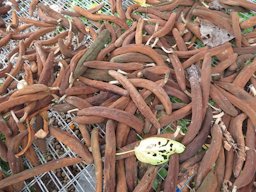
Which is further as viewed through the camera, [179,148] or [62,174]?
[62,174]

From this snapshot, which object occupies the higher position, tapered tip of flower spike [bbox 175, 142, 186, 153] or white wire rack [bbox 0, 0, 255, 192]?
tapered tip of flower spike [bbox 175, 142, 186, 153]

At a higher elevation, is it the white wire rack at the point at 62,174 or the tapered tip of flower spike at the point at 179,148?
the tapered tip of flower spike at the point at 179,148

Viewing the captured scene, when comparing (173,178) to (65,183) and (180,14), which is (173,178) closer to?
(65,183)

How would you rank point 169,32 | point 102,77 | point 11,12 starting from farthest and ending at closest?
point 11,12 < point 169,32 < point 102,77

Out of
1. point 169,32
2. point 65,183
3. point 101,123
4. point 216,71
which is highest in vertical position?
point 169,32

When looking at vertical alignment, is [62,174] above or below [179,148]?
below

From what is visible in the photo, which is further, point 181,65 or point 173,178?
point 181,65

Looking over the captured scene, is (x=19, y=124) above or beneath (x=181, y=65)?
beneath

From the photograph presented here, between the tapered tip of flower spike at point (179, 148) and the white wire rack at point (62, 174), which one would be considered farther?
the white wire rack at point (62, 174)

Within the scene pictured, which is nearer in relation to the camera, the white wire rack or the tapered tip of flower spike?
the tapered tip of flower spike

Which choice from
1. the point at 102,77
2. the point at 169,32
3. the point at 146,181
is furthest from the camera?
the point at 169,32

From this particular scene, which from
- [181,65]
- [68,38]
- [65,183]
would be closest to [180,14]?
[181,65]
